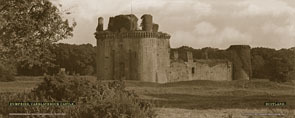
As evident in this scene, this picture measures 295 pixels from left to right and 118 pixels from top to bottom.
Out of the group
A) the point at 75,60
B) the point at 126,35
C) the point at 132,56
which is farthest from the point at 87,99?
the point at 75,60

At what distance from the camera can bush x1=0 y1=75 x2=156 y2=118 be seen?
1137cm

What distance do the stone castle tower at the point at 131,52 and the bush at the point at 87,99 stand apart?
32746 mm

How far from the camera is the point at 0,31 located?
1672cm

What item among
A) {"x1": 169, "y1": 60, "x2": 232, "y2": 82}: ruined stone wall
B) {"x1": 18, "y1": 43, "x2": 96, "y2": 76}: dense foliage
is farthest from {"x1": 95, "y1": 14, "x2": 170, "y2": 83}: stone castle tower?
{"x1": 18, "y1": 43, "x2": 96, "y2": 76}: dense foliage

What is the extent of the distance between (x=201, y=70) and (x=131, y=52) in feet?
32.8

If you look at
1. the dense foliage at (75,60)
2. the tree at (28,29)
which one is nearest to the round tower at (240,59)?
the dense foliage at (75,60)

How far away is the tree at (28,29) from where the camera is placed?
55.1ft

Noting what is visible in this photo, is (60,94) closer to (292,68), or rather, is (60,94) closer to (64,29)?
(64,29)

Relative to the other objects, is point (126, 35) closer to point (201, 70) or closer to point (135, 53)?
point (135, 53)

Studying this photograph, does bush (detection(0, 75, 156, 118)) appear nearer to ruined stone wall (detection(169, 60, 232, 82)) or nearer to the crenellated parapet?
the crenellated parapet

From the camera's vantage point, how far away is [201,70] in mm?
54375

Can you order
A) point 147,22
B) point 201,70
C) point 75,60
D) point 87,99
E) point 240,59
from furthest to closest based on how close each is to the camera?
point 75,60
point 240,59
point 201,70
point 147,22
point 87,99

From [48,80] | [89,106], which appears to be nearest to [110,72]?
[48,80]

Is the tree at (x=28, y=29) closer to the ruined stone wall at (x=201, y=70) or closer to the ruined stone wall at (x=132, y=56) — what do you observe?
the ruined stone wall at (x=132, y=56)
